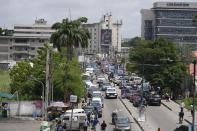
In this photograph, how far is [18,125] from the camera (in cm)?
4912

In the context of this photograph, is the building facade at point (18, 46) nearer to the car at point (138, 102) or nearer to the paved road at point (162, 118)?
the car at point (138, 102)

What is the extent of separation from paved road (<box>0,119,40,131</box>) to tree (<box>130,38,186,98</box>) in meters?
25.6

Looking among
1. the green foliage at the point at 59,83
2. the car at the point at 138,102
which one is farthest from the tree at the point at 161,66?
the green foliage at the point at 59,83

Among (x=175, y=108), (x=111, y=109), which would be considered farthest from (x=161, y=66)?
(x=111, y=109)

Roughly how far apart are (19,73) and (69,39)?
7889mm

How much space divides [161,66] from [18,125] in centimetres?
3153

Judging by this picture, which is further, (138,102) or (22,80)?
(22,80)

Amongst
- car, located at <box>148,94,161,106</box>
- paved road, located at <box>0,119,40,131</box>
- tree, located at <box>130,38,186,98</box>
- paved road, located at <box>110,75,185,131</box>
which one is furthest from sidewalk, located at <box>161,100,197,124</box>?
paved road, located at <box>0,119,40,131</box>

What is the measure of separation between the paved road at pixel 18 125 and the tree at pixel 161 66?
2560 cm

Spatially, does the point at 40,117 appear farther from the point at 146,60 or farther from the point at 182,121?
the point at 146,60

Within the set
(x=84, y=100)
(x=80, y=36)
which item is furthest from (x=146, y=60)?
(x=84, y=100)

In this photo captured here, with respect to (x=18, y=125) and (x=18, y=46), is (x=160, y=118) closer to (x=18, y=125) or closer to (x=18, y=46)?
(x=18, y=125)

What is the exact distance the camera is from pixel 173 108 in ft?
209

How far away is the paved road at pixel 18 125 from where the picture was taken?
4644 centimetres
